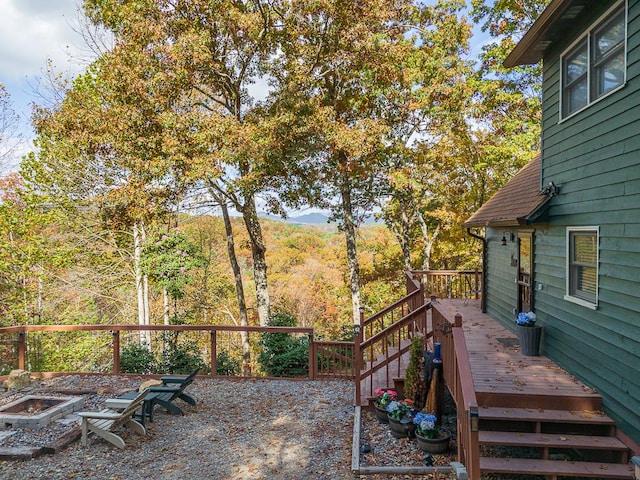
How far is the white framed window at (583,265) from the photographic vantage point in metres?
4.85

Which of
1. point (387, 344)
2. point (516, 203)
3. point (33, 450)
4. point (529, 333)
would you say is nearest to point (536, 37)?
point (516, 203)

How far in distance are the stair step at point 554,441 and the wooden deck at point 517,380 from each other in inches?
13.8

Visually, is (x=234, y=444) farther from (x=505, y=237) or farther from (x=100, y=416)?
(x=505, y=237)

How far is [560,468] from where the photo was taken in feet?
12.8

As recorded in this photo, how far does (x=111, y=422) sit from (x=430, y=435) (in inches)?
179

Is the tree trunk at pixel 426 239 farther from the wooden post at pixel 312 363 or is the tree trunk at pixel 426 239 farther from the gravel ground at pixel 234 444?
the gravel ground at pixel 234 444

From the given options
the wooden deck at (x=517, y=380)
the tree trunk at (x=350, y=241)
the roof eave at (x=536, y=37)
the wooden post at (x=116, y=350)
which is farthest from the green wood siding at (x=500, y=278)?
the wooden post at (x=116, y=350)

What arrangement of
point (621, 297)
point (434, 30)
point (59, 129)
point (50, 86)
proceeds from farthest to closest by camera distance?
1. point (434, 30)
2. point (50, 86)
3. point (59, 129)
4. point (621, 297)

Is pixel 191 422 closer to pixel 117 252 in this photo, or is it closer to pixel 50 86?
pixel 117 252

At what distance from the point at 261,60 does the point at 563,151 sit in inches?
391

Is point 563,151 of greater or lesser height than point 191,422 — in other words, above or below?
above

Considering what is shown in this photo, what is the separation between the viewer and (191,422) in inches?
259

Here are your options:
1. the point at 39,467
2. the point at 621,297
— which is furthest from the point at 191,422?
the point at 621,297

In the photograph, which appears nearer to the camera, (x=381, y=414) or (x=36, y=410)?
(x=381, y=414)
